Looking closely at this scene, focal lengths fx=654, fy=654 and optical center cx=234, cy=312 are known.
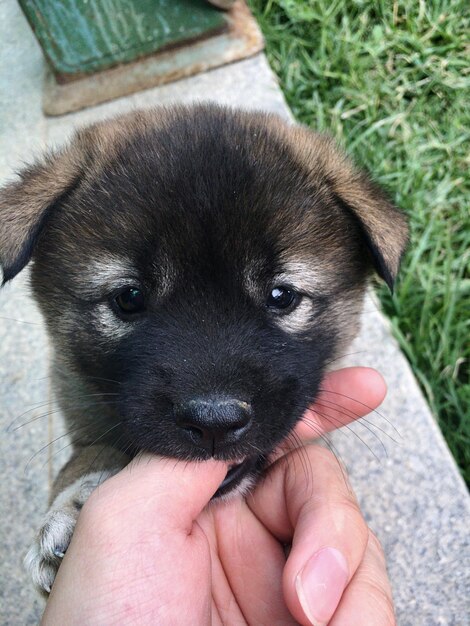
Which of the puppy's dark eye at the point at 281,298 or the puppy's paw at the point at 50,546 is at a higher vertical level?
the puppy's dark eye at the point at 281,298

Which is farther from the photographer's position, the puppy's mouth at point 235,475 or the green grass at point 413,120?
the green grass at point 413,120

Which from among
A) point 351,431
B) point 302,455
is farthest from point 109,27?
point 302,455

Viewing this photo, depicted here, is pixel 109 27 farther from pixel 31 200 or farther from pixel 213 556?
pixel 213 556

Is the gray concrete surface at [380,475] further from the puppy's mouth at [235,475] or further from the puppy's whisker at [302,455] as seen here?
the puppy's mouth at [235,475]

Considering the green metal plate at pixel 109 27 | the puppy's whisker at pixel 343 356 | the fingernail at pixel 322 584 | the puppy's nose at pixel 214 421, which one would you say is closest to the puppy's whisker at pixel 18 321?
the puppy's whisker at pixel 343 356

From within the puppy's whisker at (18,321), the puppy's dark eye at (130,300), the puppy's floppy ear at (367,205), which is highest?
Answer: the puppy's dark eye at (130,300)

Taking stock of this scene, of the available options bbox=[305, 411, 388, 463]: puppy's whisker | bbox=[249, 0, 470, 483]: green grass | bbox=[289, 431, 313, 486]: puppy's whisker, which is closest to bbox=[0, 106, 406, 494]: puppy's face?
bbox=[289, 431, 313, 486]: puppy's whisker

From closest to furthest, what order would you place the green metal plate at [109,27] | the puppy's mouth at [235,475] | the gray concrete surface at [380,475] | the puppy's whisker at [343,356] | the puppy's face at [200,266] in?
the puppy's face at [200,266] < the puppy's mouth at [235,475] < the puppy's whisker at [343,356] < the gray concrete surface at [380,475] < the green metal plate at [109,27]

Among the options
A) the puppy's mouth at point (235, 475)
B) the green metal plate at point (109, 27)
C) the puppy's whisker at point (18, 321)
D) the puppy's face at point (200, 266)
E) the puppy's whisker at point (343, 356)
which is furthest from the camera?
the green metal plate at point (109, 27)

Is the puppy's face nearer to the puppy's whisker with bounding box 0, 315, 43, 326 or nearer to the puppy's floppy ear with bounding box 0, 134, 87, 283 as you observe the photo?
the puppy's floppy ear with bounding box 0, 134, 87, 283
